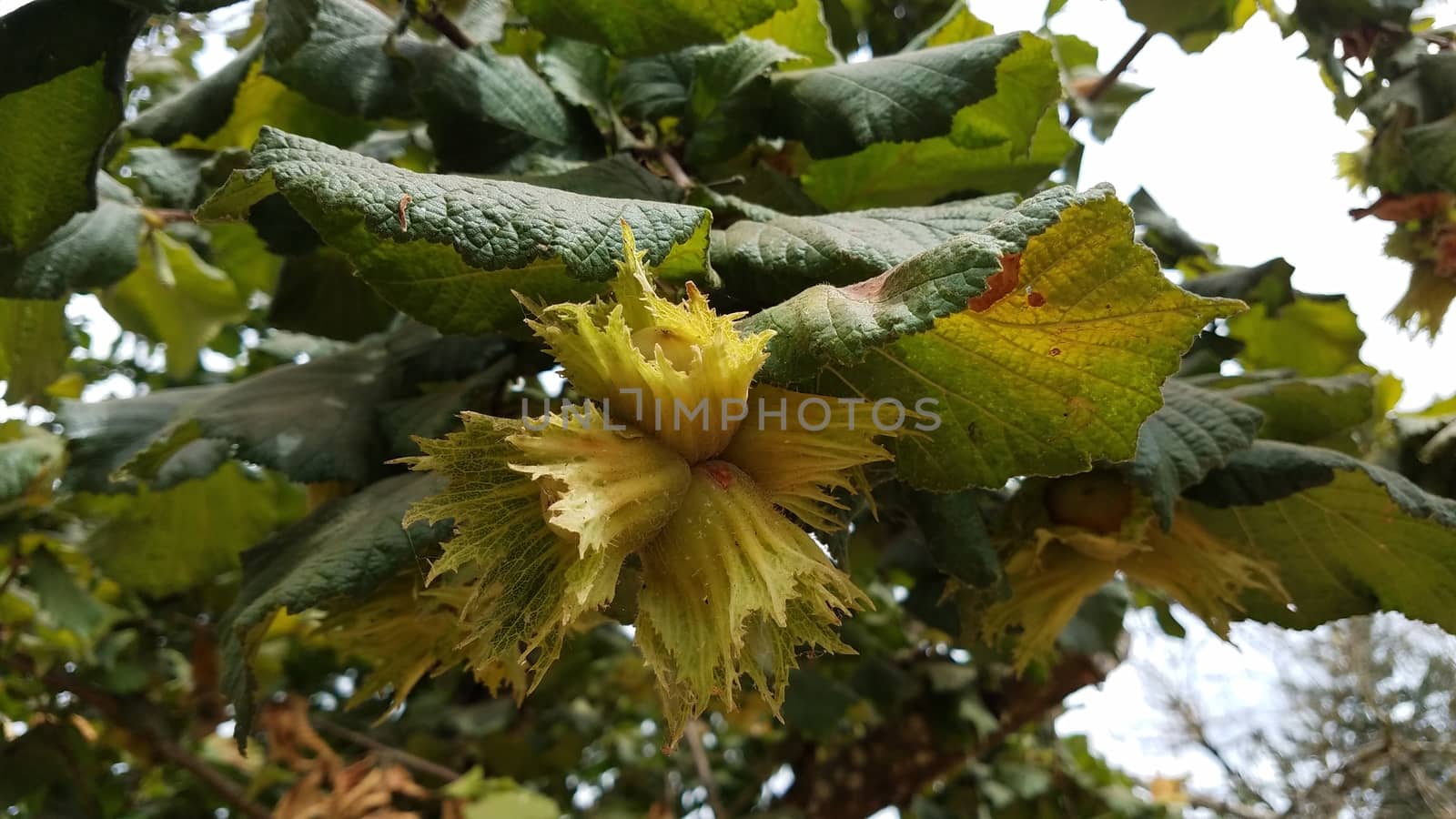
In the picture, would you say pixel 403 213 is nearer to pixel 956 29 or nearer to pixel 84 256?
pixel 84 256

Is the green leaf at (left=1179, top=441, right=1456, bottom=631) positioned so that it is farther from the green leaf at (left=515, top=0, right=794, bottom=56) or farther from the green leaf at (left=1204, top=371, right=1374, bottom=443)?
the green leaf at (left=515, top=0, right=794, bottom=56)

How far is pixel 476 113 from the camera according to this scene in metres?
0.90

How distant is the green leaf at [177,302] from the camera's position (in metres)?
1.33

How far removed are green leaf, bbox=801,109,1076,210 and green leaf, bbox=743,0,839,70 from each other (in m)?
0.13

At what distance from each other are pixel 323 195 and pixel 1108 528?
679 millimetres

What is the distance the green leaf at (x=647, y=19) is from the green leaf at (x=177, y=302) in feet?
2.45

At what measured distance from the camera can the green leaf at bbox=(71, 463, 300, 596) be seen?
1.37 meters

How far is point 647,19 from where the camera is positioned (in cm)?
84

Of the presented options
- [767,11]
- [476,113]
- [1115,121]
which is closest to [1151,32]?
[1115,121]

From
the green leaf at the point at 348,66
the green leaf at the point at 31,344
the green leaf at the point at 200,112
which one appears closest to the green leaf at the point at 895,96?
the green leaf at the point at 348,66

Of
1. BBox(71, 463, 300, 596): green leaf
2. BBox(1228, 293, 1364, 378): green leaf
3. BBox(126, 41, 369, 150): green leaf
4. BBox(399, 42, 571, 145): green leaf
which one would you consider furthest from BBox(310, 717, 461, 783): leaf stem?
BBox(1228, 293, 1364, 378): green leaf

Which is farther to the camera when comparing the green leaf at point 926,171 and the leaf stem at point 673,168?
the green leaf at point 926,171

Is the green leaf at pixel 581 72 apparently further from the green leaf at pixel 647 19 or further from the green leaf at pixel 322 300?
the green leaf at pixel 322 300

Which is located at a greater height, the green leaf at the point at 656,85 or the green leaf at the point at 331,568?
the green leaf at the point at 656,85
